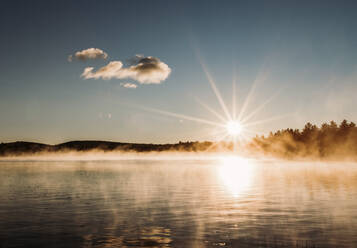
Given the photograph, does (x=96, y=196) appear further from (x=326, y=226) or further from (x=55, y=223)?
(x=326, y=226)

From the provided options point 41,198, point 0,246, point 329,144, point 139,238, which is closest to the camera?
point 0,246

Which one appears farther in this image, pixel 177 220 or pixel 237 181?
pixel 237 181

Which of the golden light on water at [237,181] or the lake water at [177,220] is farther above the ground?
the lake water at [177,220]

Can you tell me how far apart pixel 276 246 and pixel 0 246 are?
14.4 metres

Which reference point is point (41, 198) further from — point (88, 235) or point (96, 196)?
point (88, 235)

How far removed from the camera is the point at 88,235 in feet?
73.1

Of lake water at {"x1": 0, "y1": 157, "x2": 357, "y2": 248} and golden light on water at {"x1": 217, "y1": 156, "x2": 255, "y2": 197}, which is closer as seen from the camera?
lake water at {"x1": 0, "y1": 157, "x2": 357, "y2": 248}

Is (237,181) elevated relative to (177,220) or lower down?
lower down

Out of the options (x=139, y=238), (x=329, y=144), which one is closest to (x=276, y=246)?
(x=139, y=238)

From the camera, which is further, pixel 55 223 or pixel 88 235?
pixel 55 223

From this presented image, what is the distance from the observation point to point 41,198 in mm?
40438

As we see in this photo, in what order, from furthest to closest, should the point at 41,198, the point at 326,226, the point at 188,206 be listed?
the point at 41,198
the point at 188,206
the point at 326,226

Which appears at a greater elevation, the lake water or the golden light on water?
the lake water

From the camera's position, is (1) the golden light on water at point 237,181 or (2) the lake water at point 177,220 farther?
(1) the golden light on water at point 237,181
